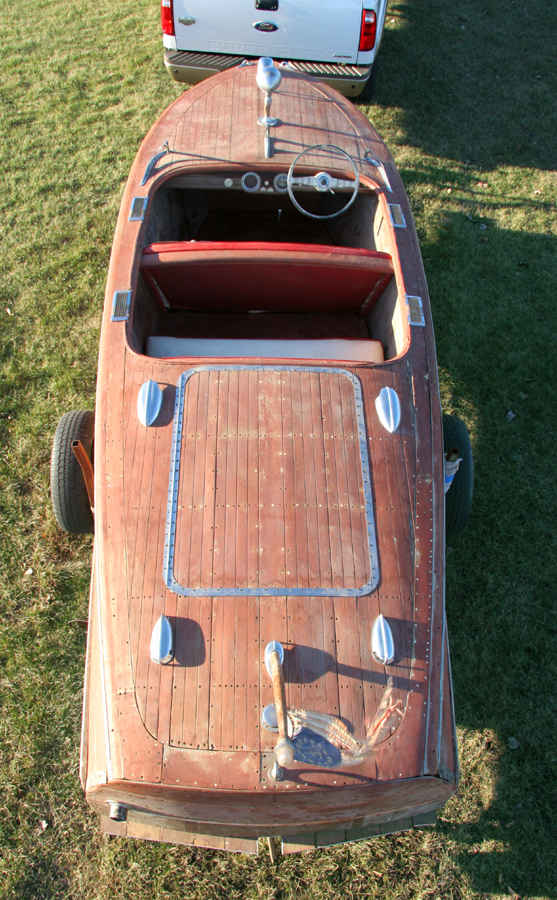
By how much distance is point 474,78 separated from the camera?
7.51 m

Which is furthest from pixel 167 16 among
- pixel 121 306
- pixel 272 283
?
pixel 121 306

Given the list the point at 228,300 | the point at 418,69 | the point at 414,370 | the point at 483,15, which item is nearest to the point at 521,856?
the point at 414,370

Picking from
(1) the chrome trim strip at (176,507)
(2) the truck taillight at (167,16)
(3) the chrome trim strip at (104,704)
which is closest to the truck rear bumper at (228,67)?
(2) the truck taillight at (167,16)

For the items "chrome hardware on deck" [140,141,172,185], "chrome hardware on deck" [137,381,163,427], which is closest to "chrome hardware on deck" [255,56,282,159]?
"chrome hardware on deck" [140,141,172,185]

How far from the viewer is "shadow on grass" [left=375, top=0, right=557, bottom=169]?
22.6 ft

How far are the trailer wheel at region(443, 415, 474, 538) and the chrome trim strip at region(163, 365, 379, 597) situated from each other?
1.01 meters

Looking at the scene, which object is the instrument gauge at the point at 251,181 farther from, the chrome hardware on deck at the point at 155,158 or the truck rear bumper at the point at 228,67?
the truck rear bumper at the point at 228,67

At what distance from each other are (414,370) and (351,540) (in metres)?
1.14

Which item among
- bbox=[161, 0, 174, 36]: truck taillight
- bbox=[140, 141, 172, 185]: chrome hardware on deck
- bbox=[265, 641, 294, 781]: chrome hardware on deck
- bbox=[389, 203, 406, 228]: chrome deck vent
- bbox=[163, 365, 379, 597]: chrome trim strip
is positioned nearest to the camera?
bbox=[265, 641, 294, 781]: chrome hardware on deck

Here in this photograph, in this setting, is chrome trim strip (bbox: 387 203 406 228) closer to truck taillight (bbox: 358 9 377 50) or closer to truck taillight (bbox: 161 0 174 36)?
truck taillight (bbox: 358 9 377 50)

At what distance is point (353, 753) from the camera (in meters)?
2.40

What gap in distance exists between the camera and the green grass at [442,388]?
3.29 meters

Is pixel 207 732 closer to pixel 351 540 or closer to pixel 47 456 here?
pixel 351 540

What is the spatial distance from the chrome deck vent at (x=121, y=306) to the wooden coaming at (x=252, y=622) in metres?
0.06
